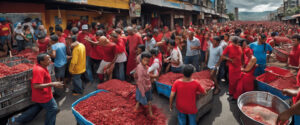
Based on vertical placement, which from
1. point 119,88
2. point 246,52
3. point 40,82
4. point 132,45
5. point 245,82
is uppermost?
point 132,45

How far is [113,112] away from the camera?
12.7ft

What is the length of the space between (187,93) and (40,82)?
2.78 m

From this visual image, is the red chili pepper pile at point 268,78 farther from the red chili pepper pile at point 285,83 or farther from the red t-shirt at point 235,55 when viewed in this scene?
the red t-shirt at point 235,55

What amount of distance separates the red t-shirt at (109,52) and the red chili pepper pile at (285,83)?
15.7 ft

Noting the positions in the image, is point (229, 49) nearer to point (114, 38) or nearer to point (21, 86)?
point (114, 38)

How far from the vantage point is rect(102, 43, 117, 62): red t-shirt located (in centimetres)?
594

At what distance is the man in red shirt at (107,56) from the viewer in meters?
5.92

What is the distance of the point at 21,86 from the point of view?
163 inches

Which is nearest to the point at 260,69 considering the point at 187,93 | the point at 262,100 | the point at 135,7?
the point at 262,100

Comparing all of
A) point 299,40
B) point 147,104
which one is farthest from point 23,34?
point 299,40

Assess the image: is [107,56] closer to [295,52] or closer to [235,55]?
[235,55]

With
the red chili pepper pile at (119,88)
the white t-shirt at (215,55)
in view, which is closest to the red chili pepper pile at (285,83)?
the white t-shirt at (215,55)

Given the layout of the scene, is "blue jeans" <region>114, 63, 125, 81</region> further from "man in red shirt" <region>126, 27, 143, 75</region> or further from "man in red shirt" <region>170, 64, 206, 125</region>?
"man in red shirt" <region>170, 64, 206, 125</region>

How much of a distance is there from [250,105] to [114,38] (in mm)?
4345
